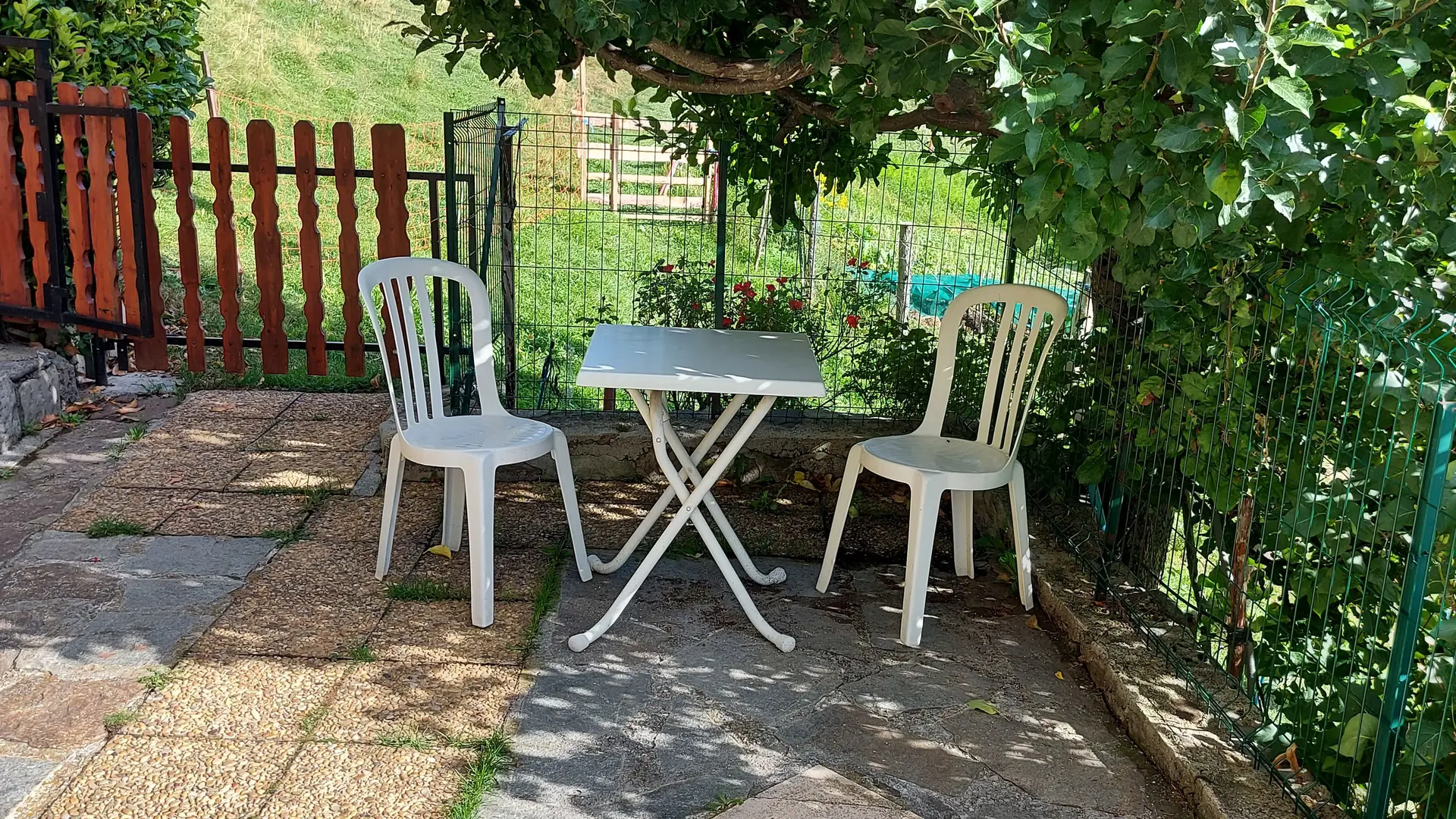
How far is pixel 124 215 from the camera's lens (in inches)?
257

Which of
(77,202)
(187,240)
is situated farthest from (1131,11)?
(77,202)

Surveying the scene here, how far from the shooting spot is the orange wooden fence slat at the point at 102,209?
6.40 m

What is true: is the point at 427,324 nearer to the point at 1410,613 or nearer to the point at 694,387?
the point at 694,387

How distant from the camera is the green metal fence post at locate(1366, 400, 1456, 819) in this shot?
2.56 m

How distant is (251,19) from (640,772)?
629 inches

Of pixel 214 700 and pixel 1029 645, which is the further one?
pixel 1029 645

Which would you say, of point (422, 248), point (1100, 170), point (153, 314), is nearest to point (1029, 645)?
point (1100, 170)

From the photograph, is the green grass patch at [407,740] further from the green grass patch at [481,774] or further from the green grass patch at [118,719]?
the green grass patch at [118,719]

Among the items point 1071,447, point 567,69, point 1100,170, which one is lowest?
point 1071,447

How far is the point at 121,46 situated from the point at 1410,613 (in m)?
7.20

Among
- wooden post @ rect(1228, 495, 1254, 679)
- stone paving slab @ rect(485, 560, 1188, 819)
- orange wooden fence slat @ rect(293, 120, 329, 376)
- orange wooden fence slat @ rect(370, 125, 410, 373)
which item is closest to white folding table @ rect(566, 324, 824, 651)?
stone paving slab @ rect(485, 560, 1188, 819)

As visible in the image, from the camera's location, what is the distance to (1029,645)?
427 centimetres

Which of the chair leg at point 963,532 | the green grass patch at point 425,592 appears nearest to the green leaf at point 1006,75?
the chair leg at point 963,532

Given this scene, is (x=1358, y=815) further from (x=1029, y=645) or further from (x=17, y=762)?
(x=17, y=762)
